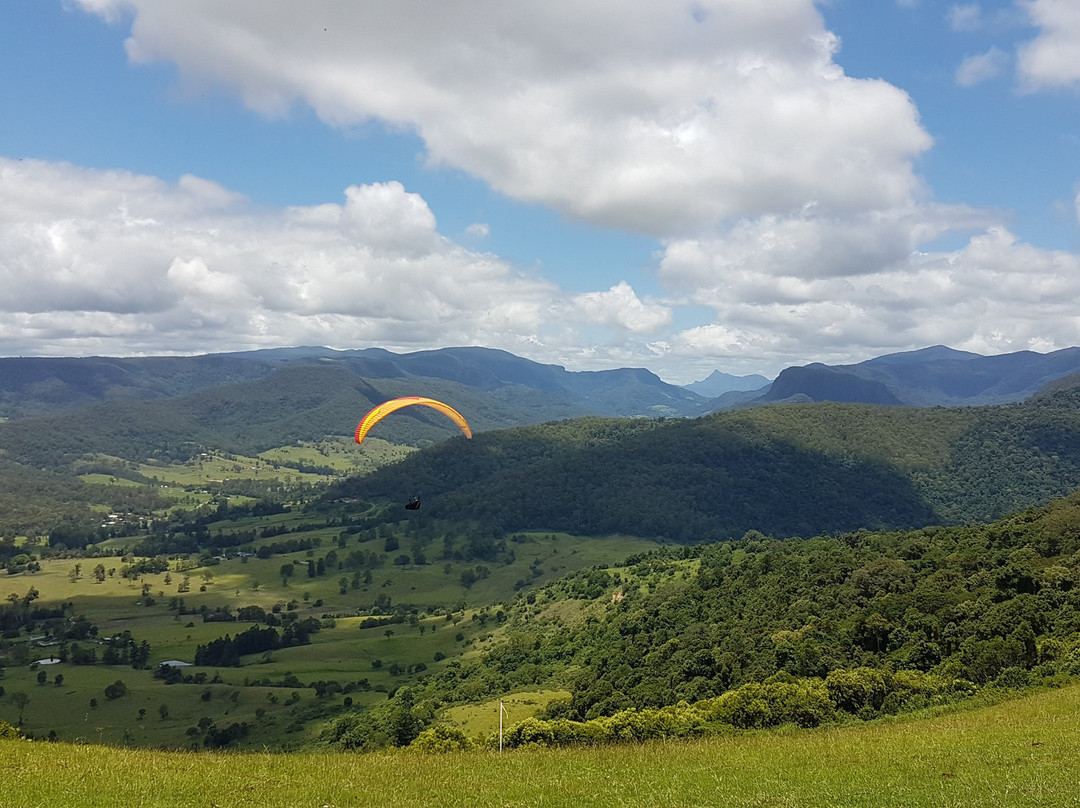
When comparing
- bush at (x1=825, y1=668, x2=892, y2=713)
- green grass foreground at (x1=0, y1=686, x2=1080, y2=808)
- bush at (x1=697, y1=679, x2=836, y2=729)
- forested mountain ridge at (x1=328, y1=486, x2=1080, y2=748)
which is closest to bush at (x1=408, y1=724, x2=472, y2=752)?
forested mountain ridge at (x1=328, y1=486, x2=1080, y2=748)

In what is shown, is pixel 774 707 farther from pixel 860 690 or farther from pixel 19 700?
pixel 19 700

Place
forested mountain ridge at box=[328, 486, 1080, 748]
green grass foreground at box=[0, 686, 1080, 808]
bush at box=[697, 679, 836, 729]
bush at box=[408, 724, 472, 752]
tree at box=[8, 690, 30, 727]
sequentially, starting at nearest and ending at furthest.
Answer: green grass foreground at box=[0, 686, 1080, 808], bush at box=[697, 679, 836, 729], bush at box=[408, 724, 472, 752], forested mountain ridge at box=[328, 486, 1080, 748], tree at box=[8, 690, 30, 727]

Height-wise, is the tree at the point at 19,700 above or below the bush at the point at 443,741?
below

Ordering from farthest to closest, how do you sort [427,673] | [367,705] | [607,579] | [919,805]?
[607,579] → [427,673] → [367,705] → [919,805]

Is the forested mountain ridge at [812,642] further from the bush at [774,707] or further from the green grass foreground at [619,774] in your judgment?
the green grass foreground at [619,774]

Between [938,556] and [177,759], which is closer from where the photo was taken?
[177,759]

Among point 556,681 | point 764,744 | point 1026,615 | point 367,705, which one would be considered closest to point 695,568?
point 556,681

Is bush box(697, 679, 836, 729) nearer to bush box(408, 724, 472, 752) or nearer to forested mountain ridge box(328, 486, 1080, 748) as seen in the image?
forested mountain ridge box(328, 486, 1080, 748)

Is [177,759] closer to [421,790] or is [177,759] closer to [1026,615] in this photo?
[421,790]

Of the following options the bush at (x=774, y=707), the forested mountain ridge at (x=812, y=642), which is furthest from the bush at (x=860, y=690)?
the bush at (x=774, y=707)
